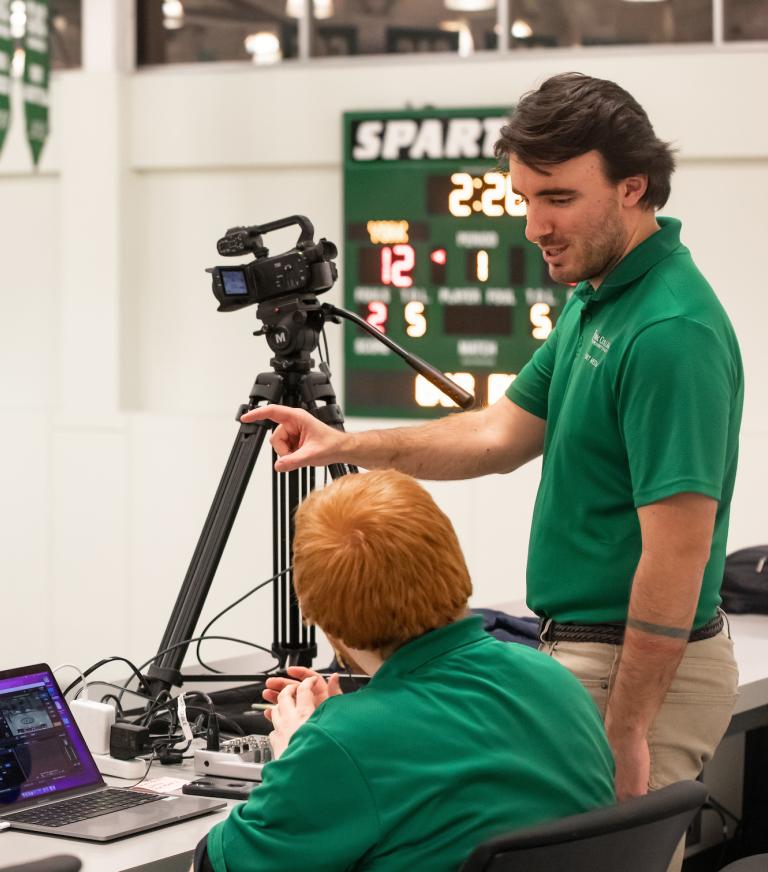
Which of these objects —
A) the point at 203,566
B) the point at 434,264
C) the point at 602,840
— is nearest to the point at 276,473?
the point at 203,566

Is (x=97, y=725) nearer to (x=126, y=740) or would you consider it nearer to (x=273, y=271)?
(x=126, y=740)

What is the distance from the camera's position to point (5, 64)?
522 cm

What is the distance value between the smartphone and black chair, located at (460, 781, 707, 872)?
65cm

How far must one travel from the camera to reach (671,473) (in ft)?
5.44

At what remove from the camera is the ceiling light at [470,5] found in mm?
5254

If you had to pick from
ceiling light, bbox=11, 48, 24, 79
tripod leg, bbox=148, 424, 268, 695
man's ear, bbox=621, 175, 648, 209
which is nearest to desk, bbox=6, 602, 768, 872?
tripod leg, bbox=148, 424, 268, 695

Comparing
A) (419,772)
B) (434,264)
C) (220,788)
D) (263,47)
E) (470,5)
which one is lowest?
(220,788)

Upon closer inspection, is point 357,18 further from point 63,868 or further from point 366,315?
point 63,868

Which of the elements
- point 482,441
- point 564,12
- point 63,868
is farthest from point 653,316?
point 564,12

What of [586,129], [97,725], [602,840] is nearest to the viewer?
[602,840]

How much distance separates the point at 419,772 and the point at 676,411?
24.2 inches

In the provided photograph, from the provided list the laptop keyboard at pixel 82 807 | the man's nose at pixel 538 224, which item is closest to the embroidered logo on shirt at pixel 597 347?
the man's nose at pixel 538 224

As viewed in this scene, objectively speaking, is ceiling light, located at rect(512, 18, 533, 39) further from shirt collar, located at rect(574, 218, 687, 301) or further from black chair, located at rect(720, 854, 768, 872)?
black chair, located at rect(720, 854, 768, 872)

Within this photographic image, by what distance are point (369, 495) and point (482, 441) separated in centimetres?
78
